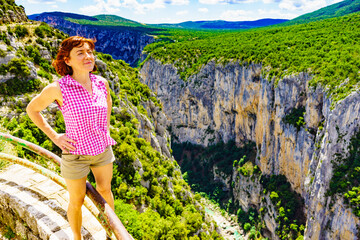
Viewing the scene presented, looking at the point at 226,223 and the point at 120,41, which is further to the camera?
the point at 120,41

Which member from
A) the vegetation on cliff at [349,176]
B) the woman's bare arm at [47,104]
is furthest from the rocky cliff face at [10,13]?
the vegetation on cliff at [349,176]

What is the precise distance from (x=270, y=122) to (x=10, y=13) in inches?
1599

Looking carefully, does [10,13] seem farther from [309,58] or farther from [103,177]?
[309,58]

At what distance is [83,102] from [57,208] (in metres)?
3.03

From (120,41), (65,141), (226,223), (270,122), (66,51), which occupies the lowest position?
(226,223)

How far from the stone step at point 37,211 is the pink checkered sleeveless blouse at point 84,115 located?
6.83 ft

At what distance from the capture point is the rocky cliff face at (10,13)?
1889cm

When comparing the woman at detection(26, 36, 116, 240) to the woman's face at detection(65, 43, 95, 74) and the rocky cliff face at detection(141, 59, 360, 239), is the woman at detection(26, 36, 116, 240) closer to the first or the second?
the woman's face at detection(65, 43, 95, 74)

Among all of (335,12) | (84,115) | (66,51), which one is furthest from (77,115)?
(335,12)

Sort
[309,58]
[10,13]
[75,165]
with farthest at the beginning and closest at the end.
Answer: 1. [309,58]
2. [10,13]
3. [75,165]

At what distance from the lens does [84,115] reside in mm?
4012

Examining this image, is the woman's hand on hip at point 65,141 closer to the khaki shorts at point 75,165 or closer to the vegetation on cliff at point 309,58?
the khaki shorts at point 75,165

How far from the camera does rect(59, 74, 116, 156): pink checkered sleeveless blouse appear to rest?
156 inches

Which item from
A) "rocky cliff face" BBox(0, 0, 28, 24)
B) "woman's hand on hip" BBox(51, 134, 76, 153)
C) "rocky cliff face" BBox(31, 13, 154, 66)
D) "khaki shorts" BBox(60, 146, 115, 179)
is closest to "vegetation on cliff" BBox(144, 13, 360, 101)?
"khaki shorts" BBox(60, 146, 115, 179)
